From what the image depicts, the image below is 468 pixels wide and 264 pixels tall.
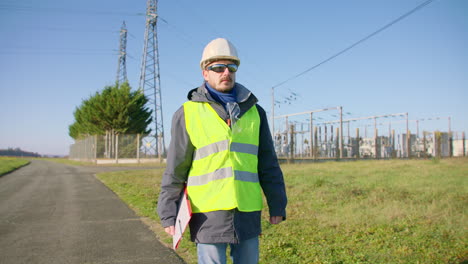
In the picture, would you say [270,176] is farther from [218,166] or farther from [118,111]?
[118,111]

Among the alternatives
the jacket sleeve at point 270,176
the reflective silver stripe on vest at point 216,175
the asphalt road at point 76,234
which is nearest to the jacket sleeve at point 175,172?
the reflective silver stripe on vest at point 216,175

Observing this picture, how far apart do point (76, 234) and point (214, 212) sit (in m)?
4.37

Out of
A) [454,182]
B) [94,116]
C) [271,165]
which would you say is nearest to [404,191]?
[454,182]

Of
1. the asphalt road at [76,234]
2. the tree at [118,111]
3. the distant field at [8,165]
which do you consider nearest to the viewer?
Result: the asphalt road at [76,234]

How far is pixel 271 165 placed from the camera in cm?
251

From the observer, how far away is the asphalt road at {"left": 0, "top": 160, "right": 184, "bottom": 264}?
4.42 meters

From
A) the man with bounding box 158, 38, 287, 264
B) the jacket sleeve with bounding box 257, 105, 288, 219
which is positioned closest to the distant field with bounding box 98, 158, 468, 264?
the jacket sleeve with bounding box 257, 105, 288, 219

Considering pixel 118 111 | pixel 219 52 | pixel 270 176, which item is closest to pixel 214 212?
pixel 270 176

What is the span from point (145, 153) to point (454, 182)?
26.4 meters

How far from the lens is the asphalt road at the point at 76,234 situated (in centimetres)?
442

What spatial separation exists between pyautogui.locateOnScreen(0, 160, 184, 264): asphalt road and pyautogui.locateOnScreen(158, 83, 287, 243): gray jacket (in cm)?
221

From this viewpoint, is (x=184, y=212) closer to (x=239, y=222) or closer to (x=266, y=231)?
(x=239, y=222)

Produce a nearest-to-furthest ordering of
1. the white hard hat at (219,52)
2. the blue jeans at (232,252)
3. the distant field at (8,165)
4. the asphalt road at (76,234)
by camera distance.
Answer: the blue jeans at (232,252)
the white hard hat at (219,52)
the asphalt road at (76,234)
the distant field at (8,165)

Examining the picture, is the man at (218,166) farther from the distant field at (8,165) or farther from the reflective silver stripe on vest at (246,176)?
the distant field at (8,165)
